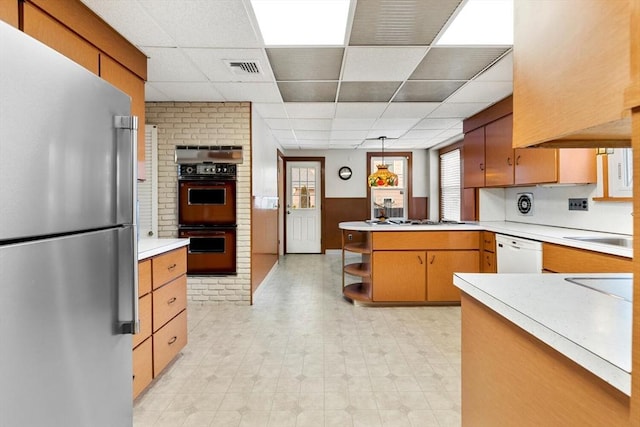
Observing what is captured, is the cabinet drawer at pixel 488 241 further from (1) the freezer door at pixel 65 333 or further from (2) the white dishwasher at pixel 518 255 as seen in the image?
(1) the freezer door at pixel 65 333

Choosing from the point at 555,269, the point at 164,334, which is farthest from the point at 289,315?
the point at 555,269

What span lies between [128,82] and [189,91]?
112 centimetres

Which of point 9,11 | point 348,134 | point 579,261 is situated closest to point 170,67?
point 9,11

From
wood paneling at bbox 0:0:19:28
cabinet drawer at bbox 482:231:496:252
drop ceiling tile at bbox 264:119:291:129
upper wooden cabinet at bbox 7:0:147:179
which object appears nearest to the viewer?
wood paneling at bbox 0:0:19:28

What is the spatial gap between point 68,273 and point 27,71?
0.53 metres

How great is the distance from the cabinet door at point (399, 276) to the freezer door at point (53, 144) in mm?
3036

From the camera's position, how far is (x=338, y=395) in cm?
212

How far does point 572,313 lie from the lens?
881 millimetres

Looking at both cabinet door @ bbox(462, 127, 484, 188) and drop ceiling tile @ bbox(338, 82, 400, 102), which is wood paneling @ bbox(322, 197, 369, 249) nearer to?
cabinet door @ bbox(462, 127, 484, 188)

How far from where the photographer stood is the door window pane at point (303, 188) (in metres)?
7.59

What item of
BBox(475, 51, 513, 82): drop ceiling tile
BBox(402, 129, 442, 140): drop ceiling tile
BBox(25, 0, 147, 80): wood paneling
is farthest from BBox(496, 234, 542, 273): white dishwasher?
BBox(25, 0, 147, 80): wood paneling

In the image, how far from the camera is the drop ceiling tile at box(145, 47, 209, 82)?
268cm

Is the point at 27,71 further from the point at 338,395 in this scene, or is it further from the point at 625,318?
the point at 338,395

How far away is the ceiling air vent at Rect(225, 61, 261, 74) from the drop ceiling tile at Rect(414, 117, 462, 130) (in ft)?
8.98
